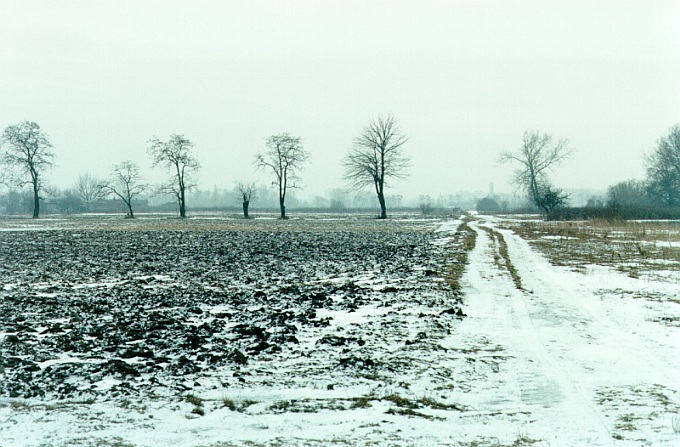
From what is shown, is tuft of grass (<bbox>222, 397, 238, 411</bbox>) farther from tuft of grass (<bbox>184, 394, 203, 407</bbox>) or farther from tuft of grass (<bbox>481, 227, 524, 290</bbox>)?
tuft of grass (<bbox>481, 227, 524, 290</bbox>)

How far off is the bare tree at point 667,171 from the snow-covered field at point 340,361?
2598 inches

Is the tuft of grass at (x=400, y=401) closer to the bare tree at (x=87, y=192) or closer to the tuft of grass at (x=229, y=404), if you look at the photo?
the tuft of grass at (x=229, y=404)

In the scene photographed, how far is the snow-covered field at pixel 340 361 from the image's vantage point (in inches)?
200

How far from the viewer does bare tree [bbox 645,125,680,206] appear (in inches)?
2771

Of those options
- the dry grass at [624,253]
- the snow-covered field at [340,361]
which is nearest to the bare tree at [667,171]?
the dry grass at [624,253]

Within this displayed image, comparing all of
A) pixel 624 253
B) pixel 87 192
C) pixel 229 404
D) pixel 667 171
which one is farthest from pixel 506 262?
pixel 87 192

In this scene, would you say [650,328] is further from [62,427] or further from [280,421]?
[62,427]

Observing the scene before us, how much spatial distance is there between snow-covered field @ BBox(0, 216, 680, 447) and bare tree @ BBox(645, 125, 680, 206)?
65978 millimetres

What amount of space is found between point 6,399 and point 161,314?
4.16 m

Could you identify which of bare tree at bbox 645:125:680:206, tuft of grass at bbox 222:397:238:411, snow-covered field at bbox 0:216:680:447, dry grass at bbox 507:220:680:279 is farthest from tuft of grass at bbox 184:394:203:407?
bare tree at bbox 645:125:680:206

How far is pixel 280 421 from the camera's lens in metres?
5.27

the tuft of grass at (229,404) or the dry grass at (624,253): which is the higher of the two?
the dry grass at (624,253)

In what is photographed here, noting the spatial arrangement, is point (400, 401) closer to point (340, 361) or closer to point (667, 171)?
point (340, 361)

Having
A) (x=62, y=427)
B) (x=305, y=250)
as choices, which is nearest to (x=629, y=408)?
(x=62, y=427)
